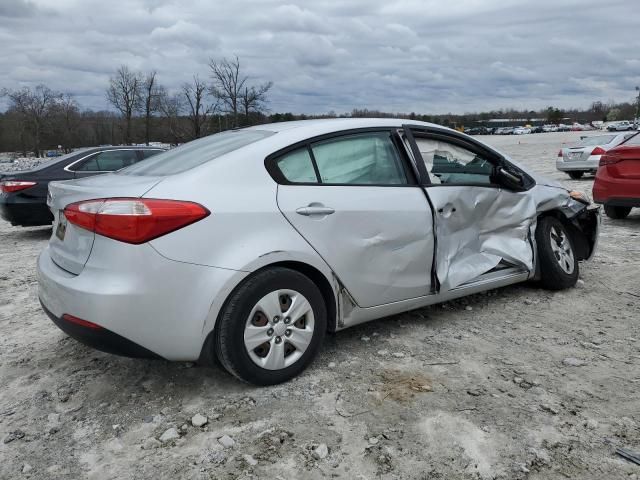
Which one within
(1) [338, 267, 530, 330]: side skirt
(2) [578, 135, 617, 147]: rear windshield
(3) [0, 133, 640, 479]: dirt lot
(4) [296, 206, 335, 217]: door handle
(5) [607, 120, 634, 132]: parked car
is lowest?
(3) [0, 133, 640, 479]: dirt lot

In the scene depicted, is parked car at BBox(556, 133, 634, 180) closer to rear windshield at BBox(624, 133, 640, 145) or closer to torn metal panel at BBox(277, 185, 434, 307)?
rear windshield at BBox(624, 133, 640, 145)

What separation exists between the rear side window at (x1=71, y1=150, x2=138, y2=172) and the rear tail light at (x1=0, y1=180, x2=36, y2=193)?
2.34 ft

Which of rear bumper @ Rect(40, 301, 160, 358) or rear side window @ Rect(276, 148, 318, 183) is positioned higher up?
rear side window @ Rect(276, 148, 318, 183)

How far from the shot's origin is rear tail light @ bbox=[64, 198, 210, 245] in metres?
2.73

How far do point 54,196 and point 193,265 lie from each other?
1.09 metres

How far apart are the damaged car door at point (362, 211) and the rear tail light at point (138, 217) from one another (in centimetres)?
56

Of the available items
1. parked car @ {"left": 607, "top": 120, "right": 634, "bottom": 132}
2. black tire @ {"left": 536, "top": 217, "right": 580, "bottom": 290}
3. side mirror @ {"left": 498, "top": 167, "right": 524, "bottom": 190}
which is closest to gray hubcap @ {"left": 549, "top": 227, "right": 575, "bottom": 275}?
black tire @ {"left": 536, "top": 217, "right": 580, "bottom": 290}

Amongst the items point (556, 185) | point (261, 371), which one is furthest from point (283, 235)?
point (556, 185)

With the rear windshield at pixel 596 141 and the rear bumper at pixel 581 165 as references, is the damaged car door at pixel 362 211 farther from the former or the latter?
the rear windshield at pixel 596 141

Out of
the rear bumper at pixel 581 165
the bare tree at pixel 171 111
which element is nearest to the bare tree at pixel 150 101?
the bare tree at pixel 171 111

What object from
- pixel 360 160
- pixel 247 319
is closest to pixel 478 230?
pixel 360 160

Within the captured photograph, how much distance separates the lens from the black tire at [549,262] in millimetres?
4684

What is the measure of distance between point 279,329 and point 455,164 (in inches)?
83.9

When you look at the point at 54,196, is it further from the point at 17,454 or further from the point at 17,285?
the point at 17,285
